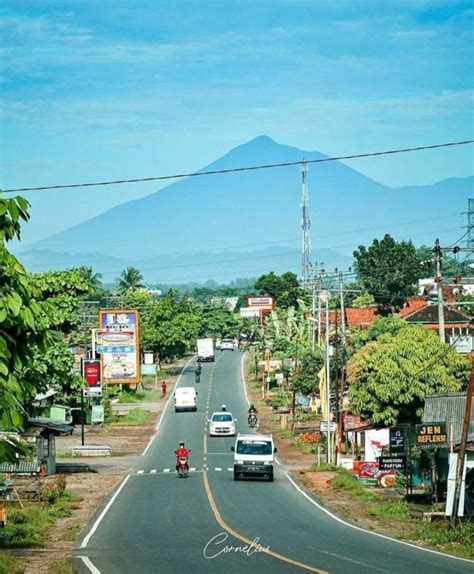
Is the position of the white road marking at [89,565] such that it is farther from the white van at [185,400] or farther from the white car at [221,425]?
the white van at [185,400]

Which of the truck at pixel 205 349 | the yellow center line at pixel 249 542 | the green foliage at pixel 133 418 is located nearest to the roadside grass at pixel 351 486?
the yellow center line at pixel 249 542

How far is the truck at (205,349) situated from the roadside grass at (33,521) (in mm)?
99133

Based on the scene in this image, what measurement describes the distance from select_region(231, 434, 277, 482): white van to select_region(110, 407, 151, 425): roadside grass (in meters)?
36.1

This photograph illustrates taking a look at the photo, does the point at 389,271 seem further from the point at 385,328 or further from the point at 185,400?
the point at 385,328

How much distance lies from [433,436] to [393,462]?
9.85m

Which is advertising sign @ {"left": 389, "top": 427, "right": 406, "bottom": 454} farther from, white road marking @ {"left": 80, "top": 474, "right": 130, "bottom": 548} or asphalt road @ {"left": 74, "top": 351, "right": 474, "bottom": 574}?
white road marking @ {"left": 80, "top": 474, "right": 130, "bottom": 548}

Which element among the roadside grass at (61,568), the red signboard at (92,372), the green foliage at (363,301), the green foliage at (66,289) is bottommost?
the roadside grass at (61,568)

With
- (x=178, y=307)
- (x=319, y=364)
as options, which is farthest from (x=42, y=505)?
(x=178, y=307)

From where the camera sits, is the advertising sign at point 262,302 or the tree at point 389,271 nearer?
the tree at point 389,271

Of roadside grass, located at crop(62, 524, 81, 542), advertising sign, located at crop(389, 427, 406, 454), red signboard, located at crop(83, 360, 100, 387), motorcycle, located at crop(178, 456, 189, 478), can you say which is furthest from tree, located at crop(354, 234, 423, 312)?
roadside grass, located at crop(62, 524, 81, 542)

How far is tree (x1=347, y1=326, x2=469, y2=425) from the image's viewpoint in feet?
170

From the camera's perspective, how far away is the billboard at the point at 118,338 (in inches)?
3501

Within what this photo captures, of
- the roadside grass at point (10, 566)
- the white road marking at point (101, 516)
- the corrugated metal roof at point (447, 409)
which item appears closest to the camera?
the roadside grass at point (10, 566)

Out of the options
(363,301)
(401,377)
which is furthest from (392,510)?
(363,301)
